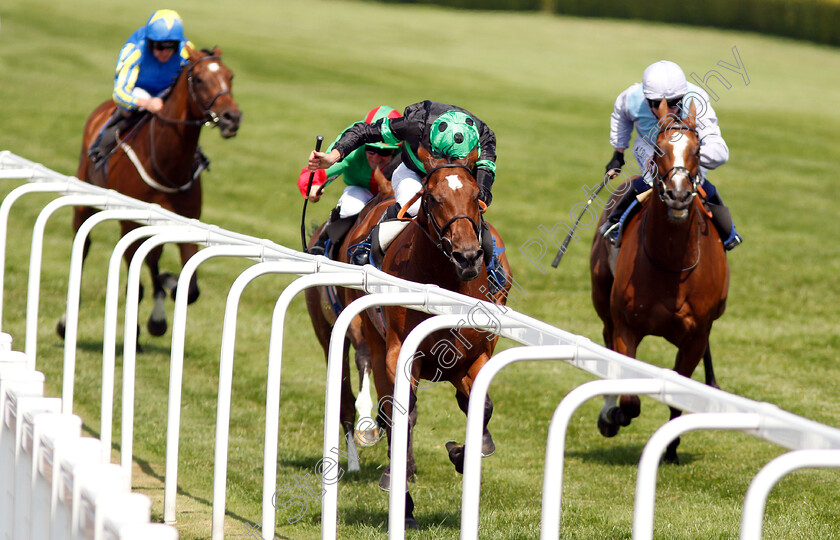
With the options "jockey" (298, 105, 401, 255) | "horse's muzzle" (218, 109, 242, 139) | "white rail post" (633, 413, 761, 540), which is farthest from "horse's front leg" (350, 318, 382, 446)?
"horse's muzzle" (218, 109, 242, 139)

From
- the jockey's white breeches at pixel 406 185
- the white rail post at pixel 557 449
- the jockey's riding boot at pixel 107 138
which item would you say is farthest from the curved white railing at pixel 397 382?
the jockey's riding boot at pixel 107 138

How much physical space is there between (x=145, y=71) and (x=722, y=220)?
17.5 ft

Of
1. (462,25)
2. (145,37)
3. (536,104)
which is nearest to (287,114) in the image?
(536,104)

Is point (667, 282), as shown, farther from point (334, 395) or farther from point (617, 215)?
point (334, 395)

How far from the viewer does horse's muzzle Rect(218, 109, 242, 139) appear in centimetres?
907

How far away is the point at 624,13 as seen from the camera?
1548 inches

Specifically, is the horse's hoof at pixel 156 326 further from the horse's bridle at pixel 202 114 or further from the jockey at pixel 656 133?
the jockey at pixel 656 133

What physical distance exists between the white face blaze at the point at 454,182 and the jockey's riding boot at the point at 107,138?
5670 millimetres

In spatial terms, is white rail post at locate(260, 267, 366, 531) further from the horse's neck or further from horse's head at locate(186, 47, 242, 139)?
horse's head at locate(186, 47, 242, 139)

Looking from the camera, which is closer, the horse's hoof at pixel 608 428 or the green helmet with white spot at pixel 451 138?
the green helmet with white spot at pixel 451 138

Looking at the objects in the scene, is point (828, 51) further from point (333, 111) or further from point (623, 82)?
point (333, 111)

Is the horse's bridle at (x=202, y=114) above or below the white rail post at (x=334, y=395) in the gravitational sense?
above

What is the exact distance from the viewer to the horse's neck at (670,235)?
613cm

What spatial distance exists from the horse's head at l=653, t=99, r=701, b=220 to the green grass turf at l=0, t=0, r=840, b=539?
1583 mm
